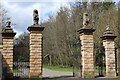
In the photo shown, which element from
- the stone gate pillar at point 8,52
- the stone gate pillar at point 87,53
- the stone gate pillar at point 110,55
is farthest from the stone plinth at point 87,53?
the stone gate pillar at point 8,52

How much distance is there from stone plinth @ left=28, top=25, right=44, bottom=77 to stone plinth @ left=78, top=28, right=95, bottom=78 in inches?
99.3

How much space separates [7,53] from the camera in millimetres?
15688

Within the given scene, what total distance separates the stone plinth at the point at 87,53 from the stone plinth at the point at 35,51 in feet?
8.27

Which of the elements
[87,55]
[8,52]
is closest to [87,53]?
[87,55]

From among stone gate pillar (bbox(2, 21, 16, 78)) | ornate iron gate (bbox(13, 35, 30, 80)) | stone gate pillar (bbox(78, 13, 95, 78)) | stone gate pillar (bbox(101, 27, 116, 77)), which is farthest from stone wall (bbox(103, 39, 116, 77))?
stone gate pillar (bbox(2, 21, 16, 78))

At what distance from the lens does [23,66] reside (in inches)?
686

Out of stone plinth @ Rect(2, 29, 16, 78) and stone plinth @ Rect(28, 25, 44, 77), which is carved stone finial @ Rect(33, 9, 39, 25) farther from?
stone plinth @ Rect(2, 29, 16, 78)

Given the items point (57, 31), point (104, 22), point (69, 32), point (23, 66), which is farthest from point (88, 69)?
point (57, 31)

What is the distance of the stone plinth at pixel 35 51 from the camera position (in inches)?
617

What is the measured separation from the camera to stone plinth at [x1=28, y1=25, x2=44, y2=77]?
15.7 metres

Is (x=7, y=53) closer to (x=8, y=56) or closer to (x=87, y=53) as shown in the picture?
(x=8, y=56)

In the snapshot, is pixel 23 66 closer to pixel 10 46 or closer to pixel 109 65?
pixel 10 46

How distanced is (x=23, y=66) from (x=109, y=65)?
201 inches

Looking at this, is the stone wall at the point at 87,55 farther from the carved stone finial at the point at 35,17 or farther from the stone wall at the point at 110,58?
the carved stone finial at the point at 35,17
